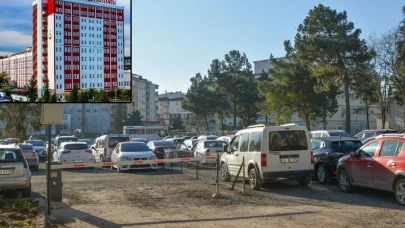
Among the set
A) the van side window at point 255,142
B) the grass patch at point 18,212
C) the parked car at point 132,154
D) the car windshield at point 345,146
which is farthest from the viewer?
the parked car at point 132,154

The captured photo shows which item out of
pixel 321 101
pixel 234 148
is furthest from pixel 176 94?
pixel 234 148

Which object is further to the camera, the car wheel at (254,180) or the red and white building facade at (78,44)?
the car wheel at (254,180)

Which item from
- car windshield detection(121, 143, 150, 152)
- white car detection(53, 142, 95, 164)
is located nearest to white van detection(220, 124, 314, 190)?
car windshield detection(121, 143, 150, 152)

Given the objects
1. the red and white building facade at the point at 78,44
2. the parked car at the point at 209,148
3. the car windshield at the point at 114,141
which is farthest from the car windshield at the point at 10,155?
the car windshield at the point at 114,141

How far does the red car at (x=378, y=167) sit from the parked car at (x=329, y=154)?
5.26 ft

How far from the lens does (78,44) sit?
981cm

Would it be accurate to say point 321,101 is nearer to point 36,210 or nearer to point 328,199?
point 328,199

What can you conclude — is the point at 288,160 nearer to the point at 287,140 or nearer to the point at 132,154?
the point at 287,140

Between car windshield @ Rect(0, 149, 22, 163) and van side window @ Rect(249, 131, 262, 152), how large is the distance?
698cm

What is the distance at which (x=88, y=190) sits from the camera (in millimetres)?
15891

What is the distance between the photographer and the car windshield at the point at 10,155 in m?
13.5

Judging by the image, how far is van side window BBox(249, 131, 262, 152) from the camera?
15344 millimetres

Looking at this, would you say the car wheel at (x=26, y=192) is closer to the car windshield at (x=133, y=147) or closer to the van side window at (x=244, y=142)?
the van side window at (x=244, y=142)

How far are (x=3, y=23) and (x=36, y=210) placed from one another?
15.1ft
